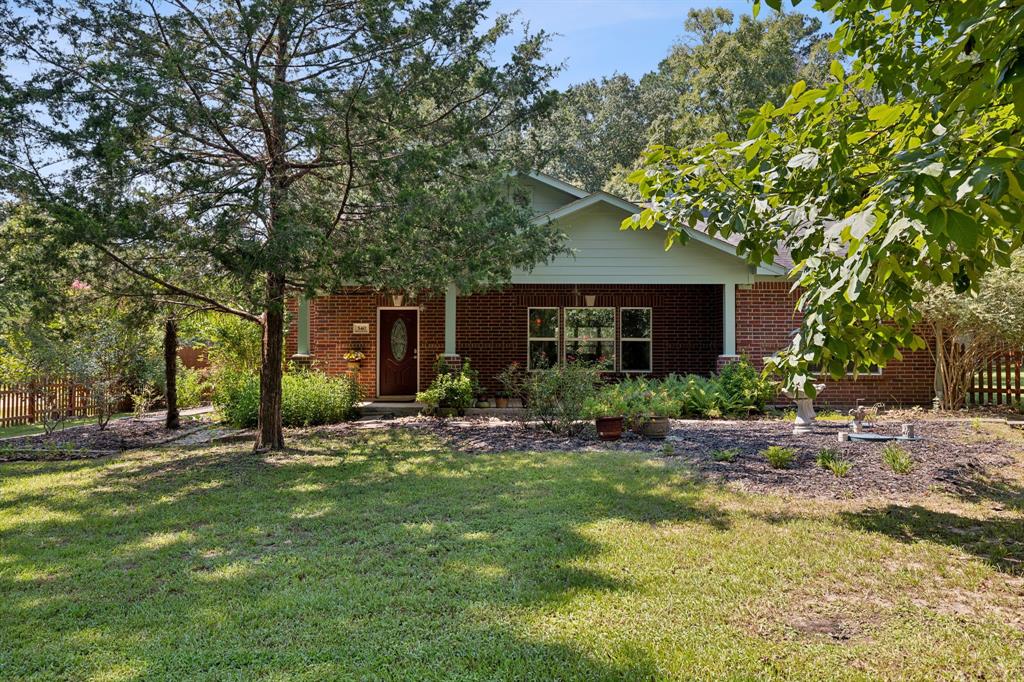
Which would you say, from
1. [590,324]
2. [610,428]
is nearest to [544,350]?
[590,324]

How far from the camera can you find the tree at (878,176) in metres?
2.03

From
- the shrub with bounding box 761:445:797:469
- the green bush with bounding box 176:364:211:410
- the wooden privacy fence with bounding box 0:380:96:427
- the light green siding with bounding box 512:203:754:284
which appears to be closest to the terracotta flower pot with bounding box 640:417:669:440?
the shrub with bounding box 761:445:797:469

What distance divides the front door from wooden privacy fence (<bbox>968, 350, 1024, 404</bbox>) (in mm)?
12779

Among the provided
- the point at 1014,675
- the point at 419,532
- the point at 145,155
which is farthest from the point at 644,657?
the point at 145,155

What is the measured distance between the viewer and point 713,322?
15.6 m

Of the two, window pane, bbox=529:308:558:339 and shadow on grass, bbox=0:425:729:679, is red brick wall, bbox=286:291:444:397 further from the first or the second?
shadow on grass, bbox=0:425:729:679

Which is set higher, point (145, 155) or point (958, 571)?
point (145, 155)

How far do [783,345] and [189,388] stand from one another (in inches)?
582

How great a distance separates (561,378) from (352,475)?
151 inches

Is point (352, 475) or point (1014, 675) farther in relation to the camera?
point (352, 475)

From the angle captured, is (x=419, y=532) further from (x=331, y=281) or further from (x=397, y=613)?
(x=331, y=281)

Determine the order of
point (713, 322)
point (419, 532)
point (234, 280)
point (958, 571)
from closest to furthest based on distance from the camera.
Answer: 1. point (958, 571)
2. point (419, 532)
3. point (234, 280)
4. point (713, 322)

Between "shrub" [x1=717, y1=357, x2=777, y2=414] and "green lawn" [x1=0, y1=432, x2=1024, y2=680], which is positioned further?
"shrub" [x1=717, y1=357, x2=777, y2=414]

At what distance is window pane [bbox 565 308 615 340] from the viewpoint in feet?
51.9
